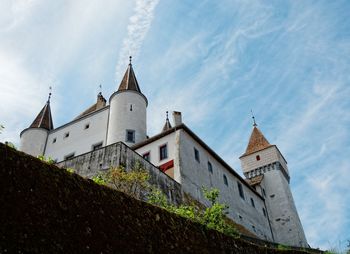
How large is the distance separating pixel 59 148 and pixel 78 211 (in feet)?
99.0

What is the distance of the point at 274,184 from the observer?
4588 centimetres

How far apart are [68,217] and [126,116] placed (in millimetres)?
28363

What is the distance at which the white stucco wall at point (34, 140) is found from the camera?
35.6 metres

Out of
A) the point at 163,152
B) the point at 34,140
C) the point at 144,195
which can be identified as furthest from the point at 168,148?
the point at 34,140

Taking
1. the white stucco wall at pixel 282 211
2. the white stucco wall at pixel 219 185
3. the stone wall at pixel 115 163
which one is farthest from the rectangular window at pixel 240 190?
the stone wall at pixel 115 163

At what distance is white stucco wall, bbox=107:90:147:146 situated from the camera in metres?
32.8

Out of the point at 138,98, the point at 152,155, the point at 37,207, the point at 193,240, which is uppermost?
the point at 138,98

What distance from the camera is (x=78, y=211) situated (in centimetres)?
597

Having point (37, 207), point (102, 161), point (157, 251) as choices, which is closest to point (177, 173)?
point (102, 161)

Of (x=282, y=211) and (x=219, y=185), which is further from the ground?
(x=282, y=211)

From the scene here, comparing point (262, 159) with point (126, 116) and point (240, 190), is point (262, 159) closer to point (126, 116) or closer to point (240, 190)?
point (240, 190)

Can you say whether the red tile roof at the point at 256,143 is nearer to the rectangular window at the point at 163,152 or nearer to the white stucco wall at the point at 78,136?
the white stucco wall at the point at 78,136

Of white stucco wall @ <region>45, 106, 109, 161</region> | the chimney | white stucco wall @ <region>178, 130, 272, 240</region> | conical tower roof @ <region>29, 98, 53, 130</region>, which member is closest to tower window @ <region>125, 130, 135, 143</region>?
white stucco wall @ <region>45, 106, 109, 161</region>

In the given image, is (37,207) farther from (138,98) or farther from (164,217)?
(138,98)
